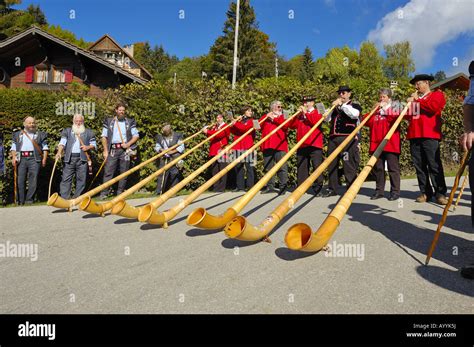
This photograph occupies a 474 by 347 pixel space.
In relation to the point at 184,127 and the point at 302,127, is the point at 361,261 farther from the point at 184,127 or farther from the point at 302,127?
the point at 184,127

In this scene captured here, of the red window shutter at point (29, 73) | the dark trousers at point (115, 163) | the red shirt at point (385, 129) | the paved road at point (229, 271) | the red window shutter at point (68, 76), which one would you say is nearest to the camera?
the paved road at point (229, 271)

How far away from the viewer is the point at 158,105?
861 cm

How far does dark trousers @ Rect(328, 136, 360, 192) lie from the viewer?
676 centimetres

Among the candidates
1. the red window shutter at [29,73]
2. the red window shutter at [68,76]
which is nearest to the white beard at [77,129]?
the red window shutter at [68,76]

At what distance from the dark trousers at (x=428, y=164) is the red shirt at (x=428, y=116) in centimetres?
13

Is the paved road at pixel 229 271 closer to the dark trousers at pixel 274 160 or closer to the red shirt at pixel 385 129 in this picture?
the red shirt at pixel 385 129

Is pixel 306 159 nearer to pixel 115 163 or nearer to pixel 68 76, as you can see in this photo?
pixel 115 163

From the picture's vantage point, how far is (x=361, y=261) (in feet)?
11.0

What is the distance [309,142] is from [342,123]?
2.45ft

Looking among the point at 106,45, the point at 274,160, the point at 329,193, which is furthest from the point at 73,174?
the point at 106,45

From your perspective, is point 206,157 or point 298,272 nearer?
point 298,272

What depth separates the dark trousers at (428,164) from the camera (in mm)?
6027
